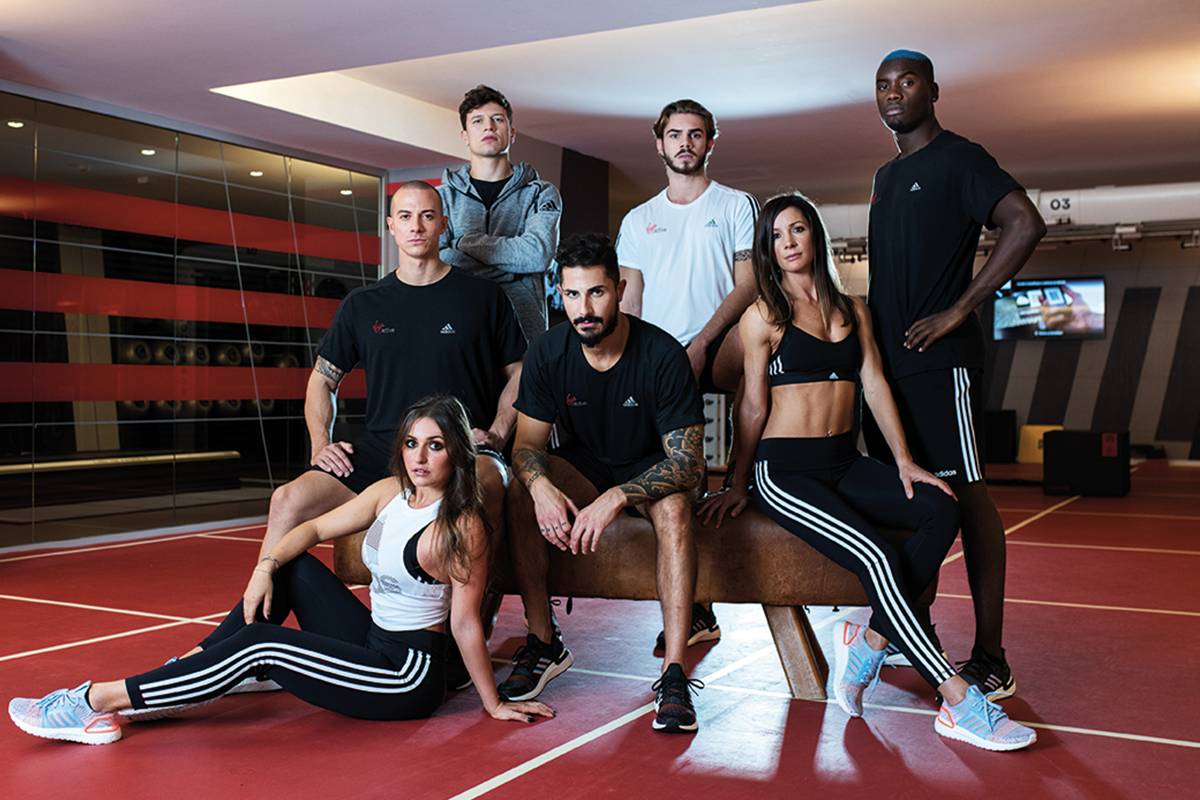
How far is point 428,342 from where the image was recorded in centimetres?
338

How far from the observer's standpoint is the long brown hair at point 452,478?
9.11 feet

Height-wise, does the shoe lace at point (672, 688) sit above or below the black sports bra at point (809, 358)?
below

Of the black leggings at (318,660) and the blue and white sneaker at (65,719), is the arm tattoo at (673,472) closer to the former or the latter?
the black leggings at (318,660)

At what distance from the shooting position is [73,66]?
602cm

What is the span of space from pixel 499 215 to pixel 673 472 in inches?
55.3

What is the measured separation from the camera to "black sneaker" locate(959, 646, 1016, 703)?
3.05 m

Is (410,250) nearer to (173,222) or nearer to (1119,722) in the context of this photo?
(1119,722)

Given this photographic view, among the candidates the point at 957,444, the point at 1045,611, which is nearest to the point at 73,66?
the point at 957,444

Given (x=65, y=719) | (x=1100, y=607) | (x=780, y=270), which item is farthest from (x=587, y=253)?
(x=1100, y=607)

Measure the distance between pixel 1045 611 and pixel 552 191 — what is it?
2734 millimetres

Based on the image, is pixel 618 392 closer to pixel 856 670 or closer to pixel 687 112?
pixel 856 670

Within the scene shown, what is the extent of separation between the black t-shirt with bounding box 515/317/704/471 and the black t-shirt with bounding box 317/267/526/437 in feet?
0.97

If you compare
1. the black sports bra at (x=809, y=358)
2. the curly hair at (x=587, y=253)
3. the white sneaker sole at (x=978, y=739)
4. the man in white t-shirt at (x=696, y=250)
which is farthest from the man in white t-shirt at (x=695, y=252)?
the white sneaker sole at (x=978, y=739)

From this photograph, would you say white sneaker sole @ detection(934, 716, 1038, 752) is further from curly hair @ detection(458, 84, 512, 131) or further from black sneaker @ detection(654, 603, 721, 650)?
curly hair @ detection(458, 84, 512, 131)
